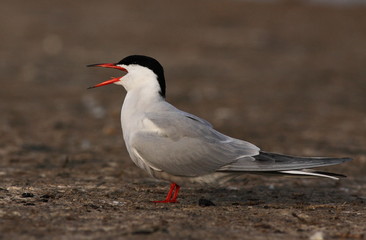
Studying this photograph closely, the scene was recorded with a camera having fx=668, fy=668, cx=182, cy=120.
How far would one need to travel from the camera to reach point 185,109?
31.2 feet

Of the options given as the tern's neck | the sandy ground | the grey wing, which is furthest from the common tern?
the sandy ground

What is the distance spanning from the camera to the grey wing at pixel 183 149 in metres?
4.45

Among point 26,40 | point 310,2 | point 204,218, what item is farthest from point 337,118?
point 310,2

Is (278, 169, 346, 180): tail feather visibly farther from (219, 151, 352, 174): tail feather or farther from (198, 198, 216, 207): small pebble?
(198, 198, 216, 207): small pebble

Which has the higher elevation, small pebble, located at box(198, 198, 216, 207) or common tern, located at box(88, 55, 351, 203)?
common tern, located at box(88, 55, 351, 203)

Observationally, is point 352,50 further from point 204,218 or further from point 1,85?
point 204,218

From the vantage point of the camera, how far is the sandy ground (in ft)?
13.4

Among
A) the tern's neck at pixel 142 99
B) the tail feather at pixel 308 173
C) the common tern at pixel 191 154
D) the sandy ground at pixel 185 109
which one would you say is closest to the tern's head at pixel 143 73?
the tern's neck at pixel 142 99

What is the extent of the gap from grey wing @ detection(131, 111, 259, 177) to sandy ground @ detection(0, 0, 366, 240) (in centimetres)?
27

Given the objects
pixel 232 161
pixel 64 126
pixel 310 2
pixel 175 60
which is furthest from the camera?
pixel 310 2

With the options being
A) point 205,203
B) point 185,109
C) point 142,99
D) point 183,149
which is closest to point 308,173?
point 205,203

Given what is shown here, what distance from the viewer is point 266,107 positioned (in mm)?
10109

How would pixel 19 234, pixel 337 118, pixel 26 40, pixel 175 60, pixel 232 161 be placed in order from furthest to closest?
pixel 26 40 < pixel 175 60 < pixel 337 118 < pixel 232 161 < pixel 19 234

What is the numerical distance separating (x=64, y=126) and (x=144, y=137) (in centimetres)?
386
